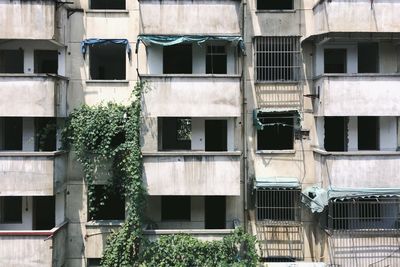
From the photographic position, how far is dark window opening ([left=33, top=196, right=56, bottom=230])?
17.0 meters

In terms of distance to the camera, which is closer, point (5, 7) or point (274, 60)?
point (5, 7)

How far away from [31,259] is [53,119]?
4992 mm

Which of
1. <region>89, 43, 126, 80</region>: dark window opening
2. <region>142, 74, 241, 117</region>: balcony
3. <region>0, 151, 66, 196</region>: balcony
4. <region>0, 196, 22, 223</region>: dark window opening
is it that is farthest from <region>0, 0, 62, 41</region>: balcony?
<region>0, 196, 22, 223</region>: dark window opening

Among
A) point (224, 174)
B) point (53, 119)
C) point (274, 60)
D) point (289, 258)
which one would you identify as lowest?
point (289, 258)

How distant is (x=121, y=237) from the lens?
574 inches

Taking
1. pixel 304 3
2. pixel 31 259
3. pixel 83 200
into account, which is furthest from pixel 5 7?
pixel 304 3

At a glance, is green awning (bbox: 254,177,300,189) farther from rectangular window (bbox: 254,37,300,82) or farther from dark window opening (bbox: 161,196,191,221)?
rectangular window (bbox: 254,37,300,82)

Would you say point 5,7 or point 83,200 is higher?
point 5,7

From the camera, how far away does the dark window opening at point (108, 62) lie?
1669 centimetres

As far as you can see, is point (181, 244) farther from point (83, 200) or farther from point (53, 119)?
point (53, 119)

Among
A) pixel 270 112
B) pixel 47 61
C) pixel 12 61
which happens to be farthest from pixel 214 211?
pixel 12 61

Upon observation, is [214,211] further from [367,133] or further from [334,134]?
[367,133]

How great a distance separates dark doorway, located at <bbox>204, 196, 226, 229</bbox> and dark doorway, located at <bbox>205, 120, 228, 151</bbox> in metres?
1.91

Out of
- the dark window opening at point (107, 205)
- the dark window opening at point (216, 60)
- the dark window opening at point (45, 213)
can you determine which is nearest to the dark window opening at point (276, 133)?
the dark window opening at point (216, 60)
